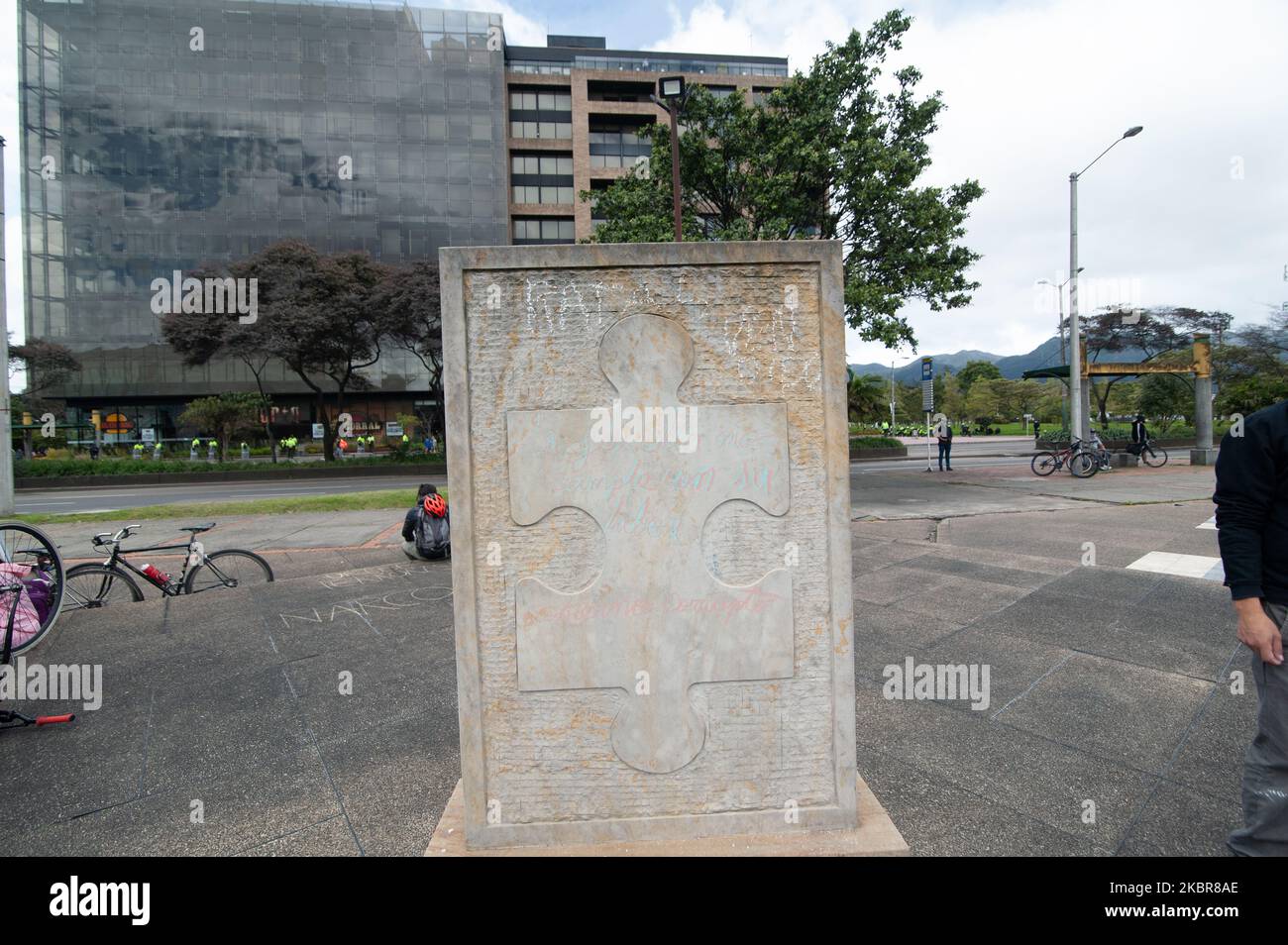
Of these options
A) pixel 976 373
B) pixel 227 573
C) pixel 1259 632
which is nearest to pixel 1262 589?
pixel 1259 632

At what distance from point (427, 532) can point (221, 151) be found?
4335cm

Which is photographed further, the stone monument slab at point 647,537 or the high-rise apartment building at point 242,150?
the high-rise apartment building at point 242,150

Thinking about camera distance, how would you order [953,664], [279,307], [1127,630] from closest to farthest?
[953,664], [1127,630], [279,307]

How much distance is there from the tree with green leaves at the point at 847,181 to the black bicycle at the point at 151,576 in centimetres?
1172

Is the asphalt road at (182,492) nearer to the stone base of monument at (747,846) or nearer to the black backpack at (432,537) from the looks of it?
the black backpack at (432,537)

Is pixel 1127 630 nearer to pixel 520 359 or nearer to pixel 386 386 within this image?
pixel 520 359

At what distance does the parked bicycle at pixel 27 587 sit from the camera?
4.11 m

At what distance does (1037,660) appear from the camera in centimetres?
415

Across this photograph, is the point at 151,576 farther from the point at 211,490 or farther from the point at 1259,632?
the point at 211,490

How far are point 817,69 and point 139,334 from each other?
135ft

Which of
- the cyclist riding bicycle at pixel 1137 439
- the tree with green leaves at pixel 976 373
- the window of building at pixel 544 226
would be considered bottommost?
the cyclist riding bicycle at pixel 1137 439

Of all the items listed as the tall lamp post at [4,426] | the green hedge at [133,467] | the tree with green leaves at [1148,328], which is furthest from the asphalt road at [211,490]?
the tree with green leaves at [1148,328]

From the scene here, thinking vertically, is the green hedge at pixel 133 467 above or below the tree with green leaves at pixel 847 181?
below
